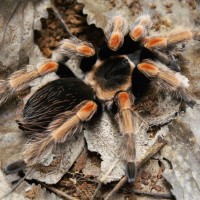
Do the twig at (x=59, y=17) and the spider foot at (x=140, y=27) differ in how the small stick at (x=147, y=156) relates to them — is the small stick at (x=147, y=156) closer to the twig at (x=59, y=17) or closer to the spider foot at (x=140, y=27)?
the spider foot at (x=140, y=27)

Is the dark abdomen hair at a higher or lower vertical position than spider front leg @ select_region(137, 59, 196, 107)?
higher

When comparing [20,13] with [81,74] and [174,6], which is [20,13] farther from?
[174,6]

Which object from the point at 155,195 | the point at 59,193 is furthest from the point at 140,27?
the point at 59,193

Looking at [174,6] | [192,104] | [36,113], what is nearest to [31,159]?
[36,113]

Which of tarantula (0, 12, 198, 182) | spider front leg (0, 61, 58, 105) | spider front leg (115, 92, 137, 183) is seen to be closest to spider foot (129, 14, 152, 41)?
tarantula (0, 12, 198, 182)

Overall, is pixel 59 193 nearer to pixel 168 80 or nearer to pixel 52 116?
pixel 52 116

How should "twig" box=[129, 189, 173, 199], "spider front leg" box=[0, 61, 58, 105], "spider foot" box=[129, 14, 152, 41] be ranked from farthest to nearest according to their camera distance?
"spider foot" box=[129, 14, 152, 41], "spider front leg" box=[0, 61, 58, 105], "twig" box=[129, 189, 173, 199]

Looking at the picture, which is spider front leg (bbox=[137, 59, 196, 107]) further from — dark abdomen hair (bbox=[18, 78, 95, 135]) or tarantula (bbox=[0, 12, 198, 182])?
dark abdomen hair (bbox=[18, 78, 95, 135])

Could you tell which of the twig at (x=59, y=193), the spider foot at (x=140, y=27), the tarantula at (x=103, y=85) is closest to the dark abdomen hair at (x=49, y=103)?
the tarantula at (x=103, y=85)
